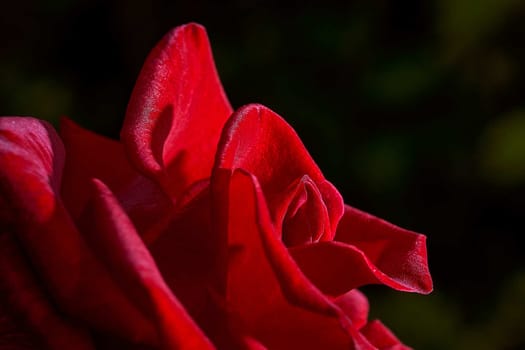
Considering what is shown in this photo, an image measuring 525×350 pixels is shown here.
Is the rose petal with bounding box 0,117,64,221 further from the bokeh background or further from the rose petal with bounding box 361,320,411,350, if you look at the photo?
the bokeh background

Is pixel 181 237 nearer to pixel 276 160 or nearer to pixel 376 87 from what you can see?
pixel 276 160

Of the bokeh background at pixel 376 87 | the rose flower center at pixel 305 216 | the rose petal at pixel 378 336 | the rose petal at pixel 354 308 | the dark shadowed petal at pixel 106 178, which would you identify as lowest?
the bokeh background at pixel 376 87

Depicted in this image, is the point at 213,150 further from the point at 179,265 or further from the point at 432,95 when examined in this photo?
the point at 432,95

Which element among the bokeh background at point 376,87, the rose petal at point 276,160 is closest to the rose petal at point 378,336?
the rose petal at point 276,160

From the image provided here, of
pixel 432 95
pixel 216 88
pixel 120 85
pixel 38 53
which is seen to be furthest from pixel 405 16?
pixel 216 88

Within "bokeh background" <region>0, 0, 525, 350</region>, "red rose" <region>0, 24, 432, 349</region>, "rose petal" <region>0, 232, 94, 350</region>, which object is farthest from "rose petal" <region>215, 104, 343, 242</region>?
"bokeh background" <region>0, 0, 525, 350</region>

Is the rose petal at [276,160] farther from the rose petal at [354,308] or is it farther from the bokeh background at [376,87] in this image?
the bokeh background at [376,87]
